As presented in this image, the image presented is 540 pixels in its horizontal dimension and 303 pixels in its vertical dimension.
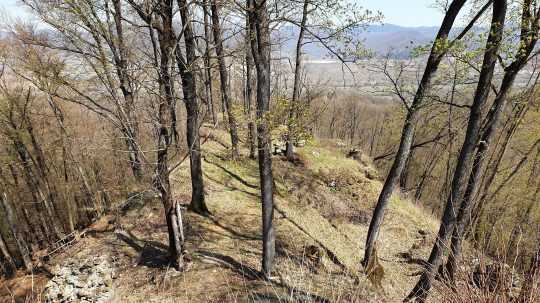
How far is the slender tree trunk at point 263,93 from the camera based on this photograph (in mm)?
5160

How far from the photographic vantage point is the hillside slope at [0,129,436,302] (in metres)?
6.25

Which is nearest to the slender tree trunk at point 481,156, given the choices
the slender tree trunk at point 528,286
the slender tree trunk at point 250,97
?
the slender tree trunk at point 528,286

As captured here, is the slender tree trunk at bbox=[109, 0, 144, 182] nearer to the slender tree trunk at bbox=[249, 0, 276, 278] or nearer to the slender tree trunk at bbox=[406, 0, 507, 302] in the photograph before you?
the slender tree trunk at bbox=[249, 0, 276, 278]

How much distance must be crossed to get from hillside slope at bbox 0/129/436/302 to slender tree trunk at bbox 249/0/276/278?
118cm

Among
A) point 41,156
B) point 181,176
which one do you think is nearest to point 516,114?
point 181,176

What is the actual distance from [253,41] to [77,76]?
19.3ft

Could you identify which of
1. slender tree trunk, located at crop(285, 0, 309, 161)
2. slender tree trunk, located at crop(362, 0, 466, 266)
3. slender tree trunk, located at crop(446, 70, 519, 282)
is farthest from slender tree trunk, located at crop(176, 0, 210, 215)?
slender tree trunk, located at crop(446, 70, 519, 282)

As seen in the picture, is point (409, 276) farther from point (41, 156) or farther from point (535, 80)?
point (41, 156)

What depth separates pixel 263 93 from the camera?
5645mm

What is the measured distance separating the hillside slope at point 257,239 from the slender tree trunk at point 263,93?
118 centimetres

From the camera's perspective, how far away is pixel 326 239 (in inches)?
414

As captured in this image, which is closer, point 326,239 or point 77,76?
point 77,76

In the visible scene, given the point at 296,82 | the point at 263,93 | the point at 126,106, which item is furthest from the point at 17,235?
the point at 296,82

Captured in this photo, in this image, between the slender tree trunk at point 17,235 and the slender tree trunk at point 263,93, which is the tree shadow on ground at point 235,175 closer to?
the slender tree trunk at point 263,93
